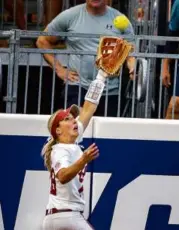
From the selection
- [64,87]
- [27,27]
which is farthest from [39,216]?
[27,27]

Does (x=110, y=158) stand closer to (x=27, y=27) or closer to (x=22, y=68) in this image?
(x=22, y=68)

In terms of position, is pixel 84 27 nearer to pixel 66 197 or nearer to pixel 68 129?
pixel 68 129

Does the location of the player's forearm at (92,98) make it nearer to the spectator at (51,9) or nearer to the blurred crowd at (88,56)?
the blurred crowd at (88,56)

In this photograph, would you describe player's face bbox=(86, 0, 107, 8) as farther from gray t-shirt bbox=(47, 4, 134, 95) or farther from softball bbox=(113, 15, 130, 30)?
softball bbox=(113, 15, 130, 30)

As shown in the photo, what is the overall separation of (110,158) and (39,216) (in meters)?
0.73

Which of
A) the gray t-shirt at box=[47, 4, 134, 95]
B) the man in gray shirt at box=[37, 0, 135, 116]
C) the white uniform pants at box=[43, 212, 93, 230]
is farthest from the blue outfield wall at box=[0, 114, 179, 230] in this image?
the gray t-shirt at box=[47, 4, 134, 95]

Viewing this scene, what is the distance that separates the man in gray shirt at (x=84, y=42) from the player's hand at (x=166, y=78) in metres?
0.29

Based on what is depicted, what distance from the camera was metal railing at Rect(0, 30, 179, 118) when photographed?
853cm

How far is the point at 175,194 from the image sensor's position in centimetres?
792

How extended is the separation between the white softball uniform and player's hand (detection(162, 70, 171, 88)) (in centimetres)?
175

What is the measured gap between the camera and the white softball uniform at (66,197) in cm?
707

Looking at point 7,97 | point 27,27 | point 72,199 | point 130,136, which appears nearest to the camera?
point 72,199

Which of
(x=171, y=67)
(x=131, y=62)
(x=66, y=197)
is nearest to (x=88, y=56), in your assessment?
(x=131, y=62)

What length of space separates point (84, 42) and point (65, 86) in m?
0.51
